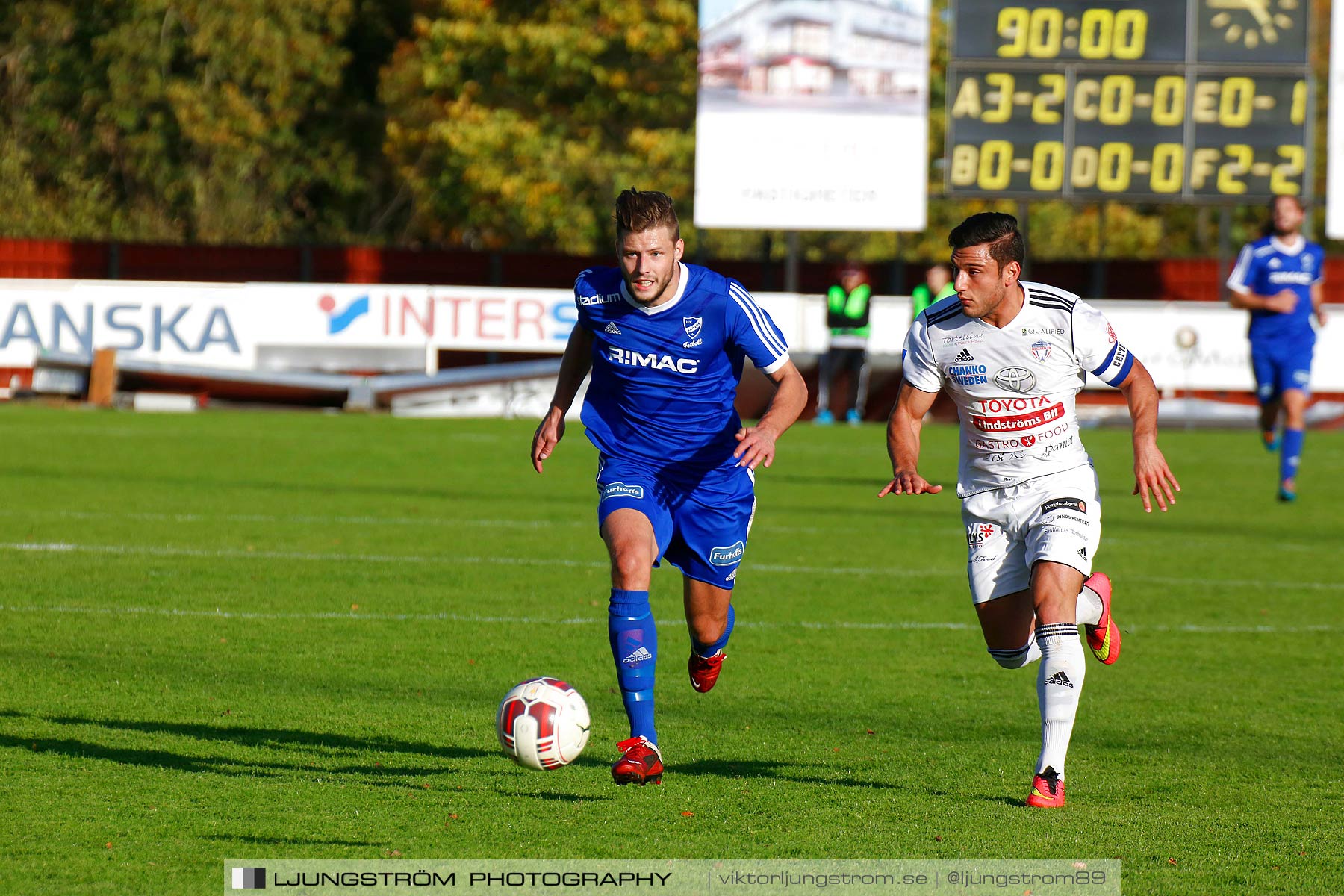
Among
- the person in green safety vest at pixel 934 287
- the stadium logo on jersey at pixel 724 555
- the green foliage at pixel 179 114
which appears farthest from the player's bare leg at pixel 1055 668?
the green foliage at pixel 179 114

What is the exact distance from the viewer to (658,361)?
571cm

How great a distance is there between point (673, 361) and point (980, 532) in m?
1.19

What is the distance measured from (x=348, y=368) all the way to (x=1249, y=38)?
12.5 meters

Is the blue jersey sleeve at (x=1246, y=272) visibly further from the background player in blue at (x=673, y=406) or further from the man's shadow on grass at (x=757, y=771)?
the man's shadow on grass at (x=757, y=771)

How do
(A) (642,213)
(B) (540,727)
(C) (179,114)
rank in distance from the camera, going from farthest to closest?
(C) (179,114), (A) (642,213), (B) (540,727)

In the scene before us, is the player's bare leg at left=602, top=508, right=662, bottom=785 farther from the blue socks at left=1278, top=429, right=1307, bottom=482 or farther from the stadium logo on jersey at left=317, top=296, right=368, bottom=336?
the stadium logo on jersey at left=317, top=296, right=368, bottom=336

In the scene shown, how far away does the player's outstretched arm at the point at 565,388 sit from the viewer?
19.0 ft

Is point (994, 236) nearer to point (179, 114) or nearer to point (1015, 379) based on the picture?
point (1015, 379)

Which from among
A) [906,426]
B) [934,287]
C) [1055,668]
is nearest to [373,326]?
[934,287]

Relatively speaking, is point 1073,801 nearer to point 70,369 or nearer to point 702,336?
point 702,336

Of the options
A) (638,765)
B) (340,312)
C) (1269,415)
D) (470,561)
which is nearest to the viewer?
(638,765)

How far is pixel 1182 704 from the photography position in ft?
22.2

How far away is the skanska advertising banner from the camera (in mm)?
21359

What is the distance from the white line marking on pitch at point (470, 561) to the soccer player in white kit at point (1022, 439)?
449cm
